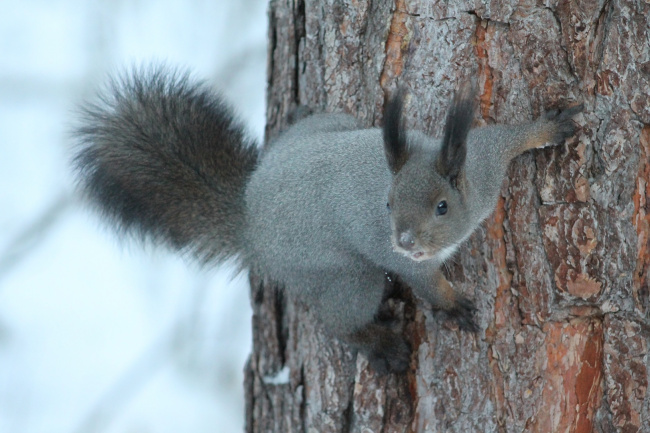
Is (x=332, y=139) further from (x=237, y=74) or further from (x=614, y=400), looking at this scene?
(x=237, y=74)

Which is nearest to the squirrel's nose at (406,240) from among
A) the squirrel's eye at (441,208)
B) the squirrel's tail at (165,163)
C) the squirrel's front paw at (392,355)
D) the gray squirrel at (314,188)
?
the gray squirrel at (314,188)

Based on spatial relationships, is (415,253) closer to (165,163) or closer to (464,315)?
(464,315)

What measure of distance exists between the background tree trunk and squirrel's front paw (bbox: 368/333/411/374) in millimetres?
30

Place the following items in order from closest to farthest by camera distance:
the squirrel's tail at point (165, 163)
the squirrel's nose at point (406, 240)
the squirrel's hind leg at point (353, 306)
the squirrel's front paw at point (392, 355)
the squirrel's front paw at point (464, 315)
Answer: the squirrel's nose at point (406, 240) < the squirrel's front paw at point (464, 315) < the squirrel's front paw at point (392, 355) < the squirrel's hind leg at point (353, 306) < the squirrel's tail at point (165, 163)

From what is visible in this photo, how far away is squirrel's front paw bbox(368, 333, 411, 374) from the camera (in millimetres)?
1861

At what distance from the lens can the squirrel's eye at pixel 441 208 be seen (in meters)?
1.70

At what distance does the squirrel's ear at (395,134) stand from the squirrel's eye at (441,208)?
5.3 inches

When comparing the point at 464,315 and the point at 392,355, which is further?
the point at 392,355

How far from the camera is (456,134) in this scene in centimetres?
157

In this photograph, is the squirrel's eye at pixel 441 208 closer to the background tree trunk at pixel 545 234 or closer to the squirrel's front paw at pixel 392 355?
the background tree trunk at pixel 545 234

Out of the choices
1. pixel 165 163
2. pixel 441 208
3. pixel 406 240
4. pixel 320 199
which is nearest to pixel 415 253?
pixel 406 240

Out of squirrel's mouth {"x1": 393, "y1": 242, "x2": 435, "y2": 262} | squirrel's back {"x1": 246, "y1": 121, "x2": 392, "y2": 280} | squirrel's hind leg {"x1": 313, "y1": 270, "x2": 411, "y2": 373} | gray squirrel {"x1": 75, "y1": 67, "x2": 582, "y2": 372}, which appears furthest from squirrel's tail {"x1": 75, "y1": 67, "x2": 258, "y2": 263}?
squirrel's mouth {"x1": 393, "y1": 242, "x2": 435, "y2": 262}

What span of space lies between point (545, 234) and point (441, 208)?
259 millimetres

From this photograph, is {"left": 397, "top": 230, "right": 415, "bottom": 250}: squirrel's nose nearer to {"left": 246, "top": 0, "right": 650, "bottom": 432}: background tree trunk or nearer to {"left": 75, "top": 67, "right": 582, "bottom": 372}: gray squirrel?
{"left": 75, "top": 67, "right": 582, "bottom": 372}: gray squirrel
